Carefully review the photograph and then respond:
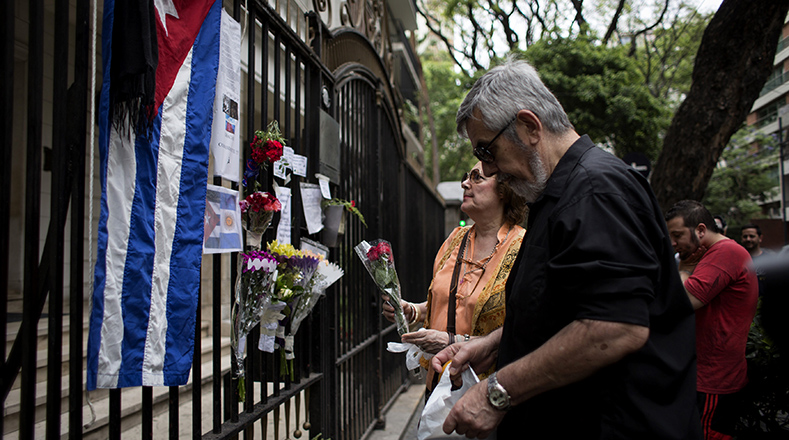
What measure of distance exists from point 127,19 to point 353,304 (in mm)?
3076

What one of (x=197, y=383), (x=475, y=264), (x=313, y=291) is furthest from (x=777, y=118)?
(x=197, y=383)

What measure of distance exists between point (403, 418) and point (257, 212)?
3871 millimetres

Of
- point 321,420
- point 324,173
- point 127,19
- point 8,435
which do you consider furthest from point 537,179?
point 8,435

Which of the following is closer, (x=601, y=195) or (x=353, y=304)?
(x=601, y=195)

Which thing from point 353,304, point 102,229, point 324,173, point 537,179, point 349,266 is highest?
point 324,173

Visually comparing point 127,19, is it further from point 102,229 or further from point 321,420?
point 321,420

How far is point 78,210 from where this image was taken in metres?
1.60

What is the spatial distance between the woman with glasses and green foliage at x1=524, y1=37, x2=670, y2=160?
1227cm

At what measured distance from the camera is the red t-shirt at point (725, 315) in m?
3.63

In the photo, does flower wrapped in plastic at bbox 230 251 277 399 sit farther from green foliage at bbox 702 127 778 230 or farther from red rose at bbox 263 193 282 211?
green foliage at bbox 702 127 778 230

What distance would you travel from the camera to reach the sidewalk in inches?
192

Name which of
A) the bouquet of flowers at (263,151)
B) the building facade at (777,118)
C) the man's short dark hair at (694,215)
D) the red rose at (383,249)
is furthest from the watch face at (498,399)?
the building facade at (777,118)

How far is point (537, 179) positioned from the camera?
1779 mm

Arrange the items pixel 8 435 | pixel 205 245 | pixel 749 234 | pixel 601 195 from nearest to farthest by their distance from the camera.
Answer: pixel 601 195
pixel 205 245
pixel 8 435
pixel 749 234
